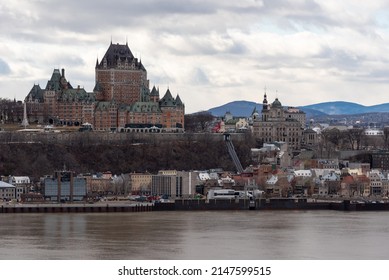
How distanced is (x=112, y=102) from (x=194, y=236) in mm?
44527

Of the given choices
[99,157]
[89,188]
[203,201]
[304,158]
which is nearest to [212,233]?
[203,201]

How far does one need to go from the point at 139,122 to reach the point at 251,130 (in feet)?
27.1

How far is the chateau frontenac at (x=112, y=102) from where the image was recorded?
3450 inches

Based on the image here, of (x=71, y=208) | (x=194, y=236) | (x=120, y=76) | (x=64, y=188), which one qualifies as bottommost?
(x=194, y=236)

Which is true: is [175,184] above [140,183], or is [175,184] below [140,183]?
below

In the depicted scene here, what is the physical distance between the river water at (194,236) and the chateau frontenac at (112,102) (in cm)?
3039

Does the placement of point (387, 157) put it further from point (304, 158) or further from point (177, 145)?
point (177, 145)

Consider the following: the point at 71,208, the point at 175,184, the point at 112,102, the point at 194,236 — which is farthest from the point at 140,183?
the point at 194,236

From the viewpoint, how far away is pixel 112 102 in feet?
291

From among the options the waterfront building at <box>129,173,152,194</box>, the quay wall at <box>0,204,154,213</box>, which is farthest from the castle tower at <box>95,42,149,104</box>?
the quay wall at <box>0,204,154,213</box>

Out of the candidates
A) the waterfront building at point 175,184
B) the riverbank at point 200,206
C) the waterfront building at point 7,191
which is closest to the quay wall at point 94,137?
the waterfront building at point 175,184

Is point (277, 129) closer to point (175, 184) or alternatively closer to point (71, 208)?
point (175, 184)

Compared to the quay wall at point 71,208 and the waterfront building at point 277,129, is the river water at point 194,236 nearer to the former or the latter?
the quay wall at point 71,208

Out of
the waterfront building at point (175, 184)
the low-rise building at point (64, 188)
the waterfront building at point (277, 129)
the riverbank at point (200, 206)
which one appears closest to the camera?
the riverbank at point (200, 206)
